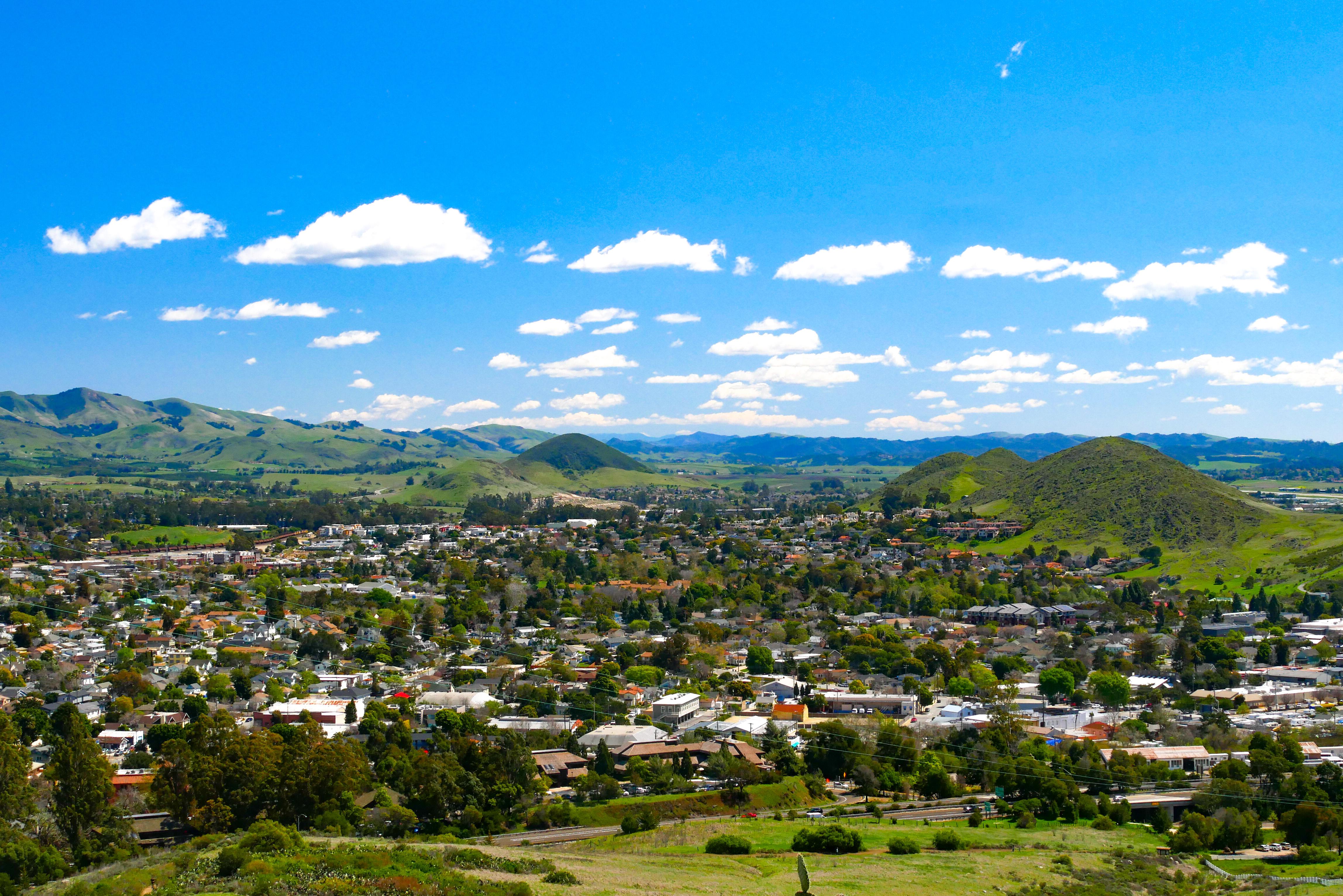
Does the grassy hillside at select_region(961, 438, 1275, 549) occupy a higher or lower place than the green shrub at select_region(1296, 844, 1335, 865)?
higher

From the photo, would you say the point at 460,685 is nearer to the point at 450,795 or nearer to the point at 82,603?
the point at 450,795

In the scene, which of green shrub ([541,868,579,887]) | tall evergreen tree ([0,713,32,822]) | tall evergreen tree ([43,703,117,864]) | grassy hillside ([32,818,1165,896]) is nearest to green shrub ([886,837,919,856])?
grassy hillside ([32,818,1165,896])

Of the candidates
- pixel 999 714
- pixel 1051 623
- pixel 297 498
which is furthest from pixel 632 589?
pixel 297 498

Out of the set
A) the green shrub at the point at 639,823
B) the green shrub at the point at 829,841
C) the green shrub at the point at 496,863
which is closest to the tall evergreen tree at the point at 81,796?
the green shrub at the point at 496,863

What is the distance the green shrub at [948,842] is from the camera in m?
27.8

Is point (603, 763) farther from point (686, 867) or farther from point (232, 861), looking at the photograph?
point (232, 861)

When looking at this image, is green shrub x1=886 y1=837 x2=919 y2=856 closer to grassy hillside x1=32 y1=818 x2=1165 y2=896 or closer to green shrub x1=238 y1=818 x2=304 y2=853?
grassy hillside x1=32 y1=818 x2=1165 y2=896

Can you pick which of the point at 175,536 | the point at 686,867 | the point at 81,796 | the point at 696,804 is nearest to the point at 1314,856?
the point at 686,867

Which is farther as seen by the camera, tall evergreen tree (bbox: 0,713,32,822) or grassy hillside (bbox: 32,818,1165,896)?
tall evergreen tree (bbox: 0,713,32,822)

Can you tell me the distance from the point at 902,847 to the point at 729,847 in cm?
444

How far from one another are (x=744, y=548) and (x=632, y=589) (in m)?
21.7

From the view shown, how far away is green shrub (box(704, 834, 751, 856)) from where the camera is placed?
89.6ft

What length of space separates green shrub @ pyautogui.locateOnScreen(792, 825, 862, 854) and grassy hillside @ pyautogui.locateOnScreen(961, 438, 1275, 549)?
77.3 m

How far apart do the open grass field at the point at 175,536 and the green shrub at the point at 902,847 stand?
307 ft
